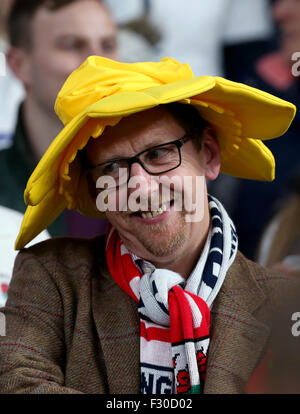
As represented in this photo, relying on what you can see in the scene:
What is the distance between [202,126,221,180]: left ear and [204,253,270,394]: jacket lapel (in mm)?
259

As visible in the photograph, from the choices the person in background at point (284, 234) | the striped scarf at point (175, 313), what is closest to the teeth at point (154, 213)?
the striped scarf at point (175, 313)

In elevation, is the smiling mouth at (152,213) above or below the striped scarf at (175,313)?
above

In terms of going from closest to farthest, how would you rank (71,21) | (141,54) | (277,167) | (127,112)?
1. (127,112)
2. (277,167)
3. (71,21)
4. (141,54)

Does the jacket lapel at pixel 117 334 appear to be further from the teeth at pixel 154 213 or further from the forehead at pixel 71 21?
the forehead at pixel 71 21

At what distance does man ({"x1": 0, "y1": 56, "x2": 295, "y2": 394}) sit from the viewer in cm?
152

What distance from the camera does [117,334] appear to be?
1.62m

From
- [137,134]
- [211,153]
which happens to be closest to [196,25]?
[211,153]

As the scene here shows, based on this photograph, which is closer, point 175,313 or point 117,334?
point 175,313

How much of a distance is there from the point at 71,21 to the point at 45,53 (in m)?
0.22

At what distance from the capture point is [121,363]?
5.19ft

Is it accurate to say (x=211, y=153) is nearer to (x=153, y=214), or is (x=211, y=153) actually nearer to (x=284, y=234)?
(x=153, y=214)

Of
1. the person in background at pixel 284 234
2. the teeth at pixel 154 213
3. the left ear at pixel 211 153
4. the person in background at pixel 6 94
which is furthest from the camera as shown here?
the person in background at pixel 6 94

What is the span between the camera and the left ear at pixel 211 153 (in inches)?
68.3

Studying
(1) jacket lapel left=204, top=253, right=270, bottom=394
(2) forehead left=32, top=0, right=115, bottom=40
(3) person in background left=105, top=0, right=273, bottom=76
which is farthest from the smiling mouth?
(3) person in background left=105, top=0, right=273, bottom=76
